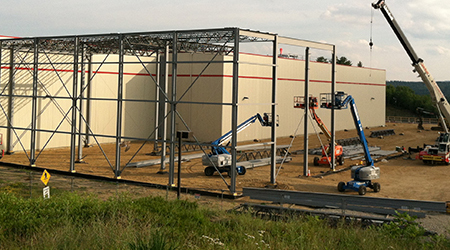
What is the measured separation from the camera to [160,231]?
1056 cm

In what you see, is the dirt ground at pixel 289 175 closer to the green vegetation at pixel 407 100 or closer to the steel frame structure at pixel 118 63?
the steel frame structure at pixel 118 63

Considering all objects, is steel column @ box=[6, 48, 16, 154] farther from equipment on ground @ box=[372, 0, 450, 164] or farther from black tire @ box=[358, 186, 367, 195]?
equipment on ground @ box=[372, 0, 450, 164]

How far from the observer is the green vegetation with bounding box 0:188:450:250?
33.0ft

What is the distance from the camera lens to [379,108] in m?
63.0

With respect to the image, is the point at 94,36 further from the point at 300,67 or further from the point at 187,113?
the point at 300,67

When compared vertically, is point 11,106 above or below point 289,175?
above

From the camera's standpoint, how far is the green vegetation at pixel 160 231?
1005 cm

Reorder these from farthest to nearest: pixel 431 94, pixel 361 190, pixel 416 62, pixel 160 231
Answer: pixel 431 94, pixel 416 62, pixel 361 190, pixel 160 231

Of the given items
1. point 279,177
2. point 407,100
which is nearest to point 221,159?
point 279,177

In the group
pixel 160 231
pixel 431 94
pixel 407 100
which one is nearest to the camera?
pixel 160 231

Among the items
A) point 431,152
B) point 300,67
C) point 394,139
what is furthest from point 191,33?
point 394,139

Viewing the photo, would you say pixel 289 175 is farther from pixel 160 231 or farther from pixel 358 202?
pixel 160 231

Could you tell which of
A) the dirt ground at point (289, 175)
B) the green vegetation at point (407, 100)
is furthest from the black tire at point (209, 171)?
the green vegetation at point (407, 100)

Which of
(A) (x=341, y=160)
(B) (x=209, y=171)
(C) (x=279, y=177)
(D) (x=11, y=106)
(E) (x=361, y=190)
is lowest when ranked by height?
(E) (x=361, y=190)
